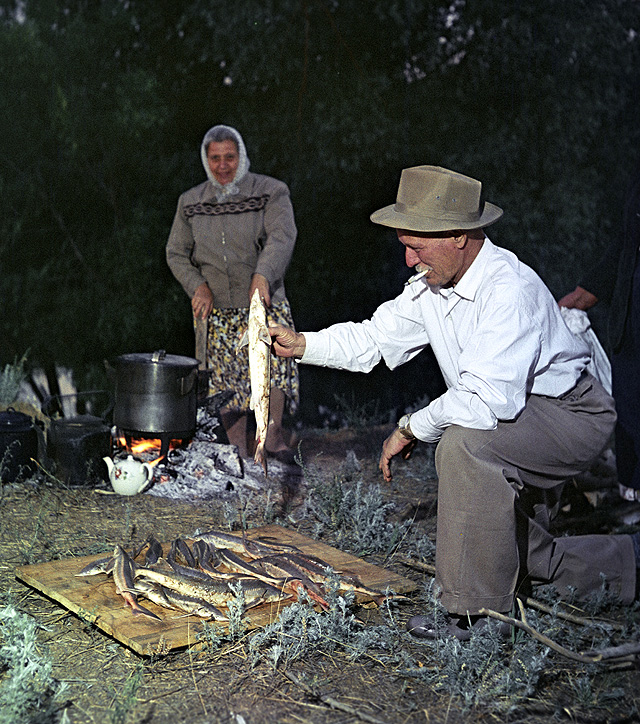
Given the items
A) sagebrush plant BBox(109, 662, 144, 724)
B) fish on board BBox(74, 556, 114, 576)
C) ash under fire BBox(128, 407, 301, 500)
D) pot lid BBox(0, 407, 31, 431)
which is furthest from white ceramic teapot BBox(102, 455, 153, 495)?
sagebrush plant BBox(109, 662, 144, 724)

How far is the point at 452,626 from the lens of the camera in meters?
3.57

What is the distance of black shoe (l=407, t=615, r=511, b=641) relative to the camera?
353 centimetres

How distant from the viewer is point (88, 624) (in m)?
3.69

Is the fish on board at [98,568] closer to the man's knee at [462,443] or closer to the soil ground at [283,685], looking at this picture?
the soil ground at [283,685]

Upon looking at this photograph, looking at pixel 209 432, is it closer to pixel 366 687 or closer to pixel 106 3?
pixel 366 687

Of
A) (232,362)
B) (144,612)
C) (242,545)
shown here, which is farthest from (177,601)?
(232,362)

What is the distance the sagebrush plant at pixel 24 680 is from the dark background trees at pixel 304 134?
237 inches

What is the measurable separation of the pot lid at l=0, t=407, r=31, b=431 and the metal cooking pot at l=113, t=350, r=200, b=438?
2.01 ft

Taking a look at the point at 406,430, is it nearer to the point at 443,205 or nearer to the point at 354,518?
the point at 443,205

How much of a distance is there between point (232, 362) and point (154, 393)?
1.16 m

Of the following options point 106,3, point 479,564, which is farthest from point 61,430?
point 106,3

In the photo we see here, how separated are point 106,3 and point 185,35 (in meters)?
0.84

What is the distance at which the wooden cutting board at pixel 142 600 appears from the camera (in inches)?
135

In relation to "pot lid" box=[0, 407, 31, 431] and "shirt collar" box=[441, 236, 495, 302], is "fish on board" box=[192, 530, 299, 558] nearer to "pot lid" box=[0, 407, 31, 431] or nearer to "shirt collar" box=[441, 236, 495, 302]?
"shirt collar" box=[441, 236, 495, 302]
